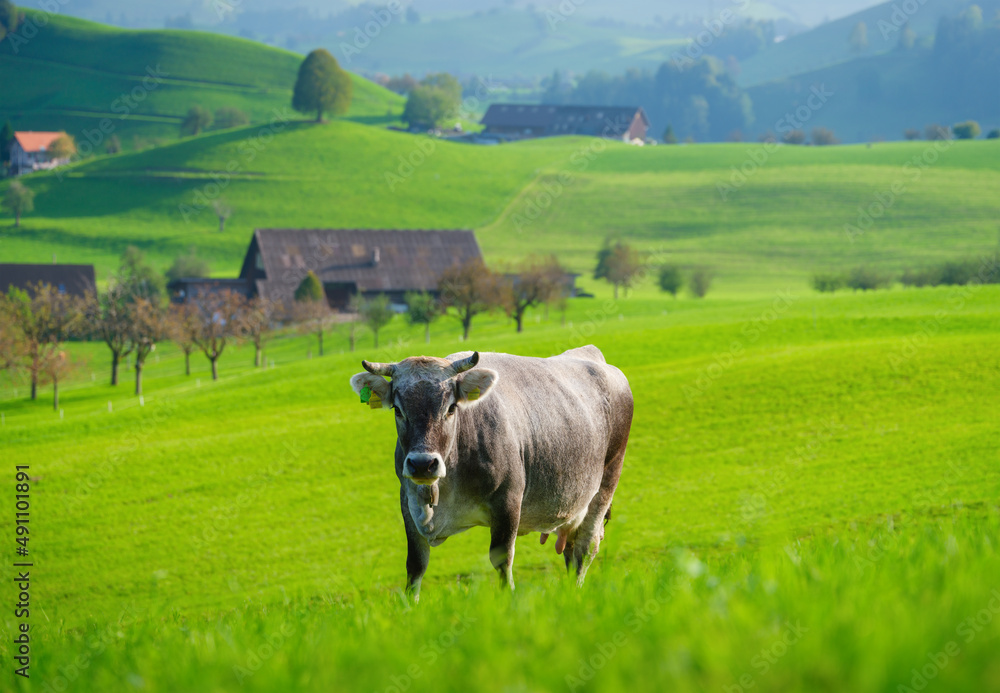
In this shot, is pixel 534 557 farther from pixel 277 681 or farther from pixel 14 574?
pixel 277 681

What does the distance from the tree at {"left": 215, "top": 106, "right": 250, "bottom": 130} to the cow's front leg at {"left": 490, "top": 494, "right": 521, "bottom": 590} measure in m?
195

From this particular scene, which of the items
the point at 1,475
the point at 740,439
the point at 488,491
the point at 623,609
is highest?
the point at 623,609

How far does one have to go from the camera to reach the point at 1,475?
1223 inches

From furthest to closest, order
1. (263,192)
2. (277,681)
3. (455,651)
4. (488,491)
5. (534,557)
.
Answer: (263,192) < (534,557) < (488,491) < (455,651) < (277,681)

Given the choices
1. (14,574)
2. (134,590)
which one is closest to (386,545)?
(134,590)

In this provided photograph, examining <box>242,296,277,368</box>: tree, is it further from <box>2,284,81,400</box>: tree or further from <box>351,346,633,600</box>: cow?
<box>351,346,633,600</box>: cow

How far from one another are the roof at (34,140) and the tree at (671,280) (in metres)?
130

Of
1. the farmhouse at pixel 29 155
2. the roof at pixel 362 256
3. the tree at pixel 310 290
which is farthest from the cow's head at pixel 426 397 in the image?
the farmhouse at pixel 29 155

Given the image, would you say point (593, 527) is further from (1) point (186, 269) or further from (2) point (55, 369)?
(1) point (186, 269)

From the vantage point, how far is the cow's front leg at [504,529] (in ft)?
28.1

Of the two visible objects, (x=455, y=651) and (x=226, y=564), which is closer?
(x=455, y=651)

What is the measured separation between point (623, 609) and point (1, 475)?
3228 cm

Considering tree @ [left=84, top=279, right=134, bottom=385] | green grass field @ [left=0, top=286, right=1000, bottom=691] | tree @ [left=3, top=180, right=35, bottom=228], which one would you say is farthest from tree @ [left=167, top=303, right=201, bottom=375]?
tree @ [left=3, top=180, right=35, bottom=228]

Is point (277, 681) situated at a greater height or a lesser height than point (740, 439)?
greater
